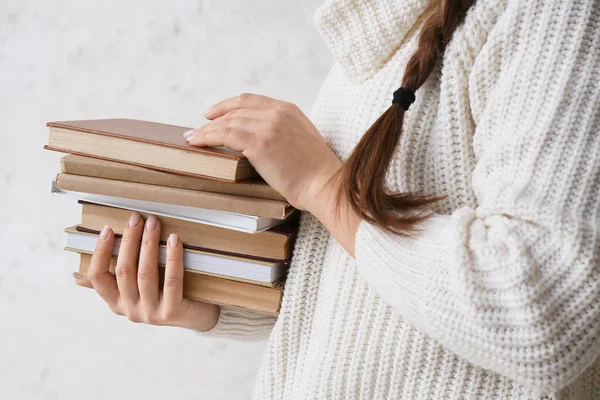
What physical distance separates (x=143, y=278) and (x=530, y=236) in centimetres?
49

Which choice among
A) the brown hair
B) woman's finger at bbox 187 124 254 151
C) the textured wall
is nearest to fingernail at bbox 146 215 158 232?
woman's finger at bbox 187 124 254 151

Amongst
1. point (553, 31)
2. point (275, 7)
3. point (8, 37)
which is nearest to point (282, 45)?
point (275, 7)

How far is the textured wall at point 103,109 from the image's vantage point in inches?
50.8

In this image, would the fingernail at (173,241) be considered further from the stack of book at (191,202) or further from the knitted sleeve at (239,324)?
the knitted sleeve at (239,324)

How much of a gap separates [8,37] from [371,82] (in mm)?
1068

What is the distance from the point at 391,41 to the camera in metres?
0.69

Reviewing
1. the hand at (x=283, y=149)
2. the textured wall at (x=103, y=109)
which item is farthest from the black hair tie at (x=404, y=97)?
the textured wall at (x=103, y=109)

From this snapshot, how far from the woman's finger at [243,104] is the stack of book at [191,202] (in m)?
0.07

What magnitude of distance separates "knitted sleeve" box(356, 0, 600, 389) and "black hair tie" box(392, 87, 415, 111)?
82 millimetres

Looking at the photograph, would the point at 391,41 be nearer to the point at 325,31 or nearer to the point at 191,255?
the point at 325,31

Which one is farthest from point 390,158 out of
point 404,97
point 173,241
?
point 173,241

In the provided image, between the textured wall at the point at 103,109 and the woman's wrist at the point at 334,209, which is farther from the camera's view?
the textured wall at the point at 103,109

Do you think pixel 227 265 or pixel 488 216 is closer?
pixel 488 216

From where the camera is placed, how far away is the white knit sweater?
0.50 m
